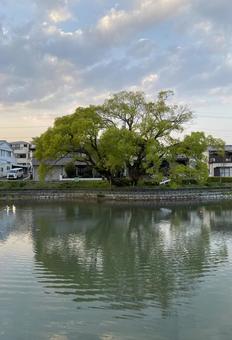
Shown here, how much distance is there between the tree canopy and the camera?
104ft

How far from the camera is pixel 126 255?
39.3 feet

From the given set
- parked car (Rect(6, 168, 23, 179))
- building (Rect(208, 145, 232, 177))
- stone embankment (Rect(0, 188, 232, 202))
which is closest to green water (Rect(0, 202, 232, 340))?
stone embankment (Rect(0, 188, 232, 202))

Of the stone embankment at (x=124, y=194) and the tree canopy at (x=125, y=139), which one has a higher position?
the tree canopy at (x=125, y=139)

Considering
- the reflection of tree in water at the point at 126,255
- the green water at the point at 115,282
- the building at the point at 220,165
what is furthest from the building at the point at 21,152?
the green water at the point at 115,282

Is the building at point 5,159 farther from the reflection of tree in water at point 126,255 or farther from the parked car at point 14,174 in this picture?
the reflection of tree in water at point 126,255

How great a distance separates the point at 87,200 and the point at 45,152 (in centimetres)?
491

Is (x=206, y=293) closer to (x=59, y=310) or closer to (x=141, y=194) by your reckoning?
(x=59, y=310)

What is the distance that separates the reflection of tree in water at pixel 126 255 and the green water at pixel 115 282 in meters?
0.02

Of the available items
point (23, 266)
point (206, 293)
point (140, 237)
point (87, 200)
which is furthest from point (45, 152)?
point (206, 293)

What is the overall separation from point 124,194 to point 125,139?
427cm

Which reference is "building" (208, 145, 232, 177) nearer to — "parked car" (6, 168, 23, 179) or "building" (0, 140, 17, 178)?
"parked car" (6, 168, 23, 179)

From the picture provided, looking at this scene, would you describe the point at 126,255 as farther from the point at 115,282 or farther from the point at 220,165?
the point at 220,165

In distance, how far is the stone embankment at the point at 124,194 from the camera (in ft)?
105

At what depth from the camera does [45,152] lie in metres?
32.8
